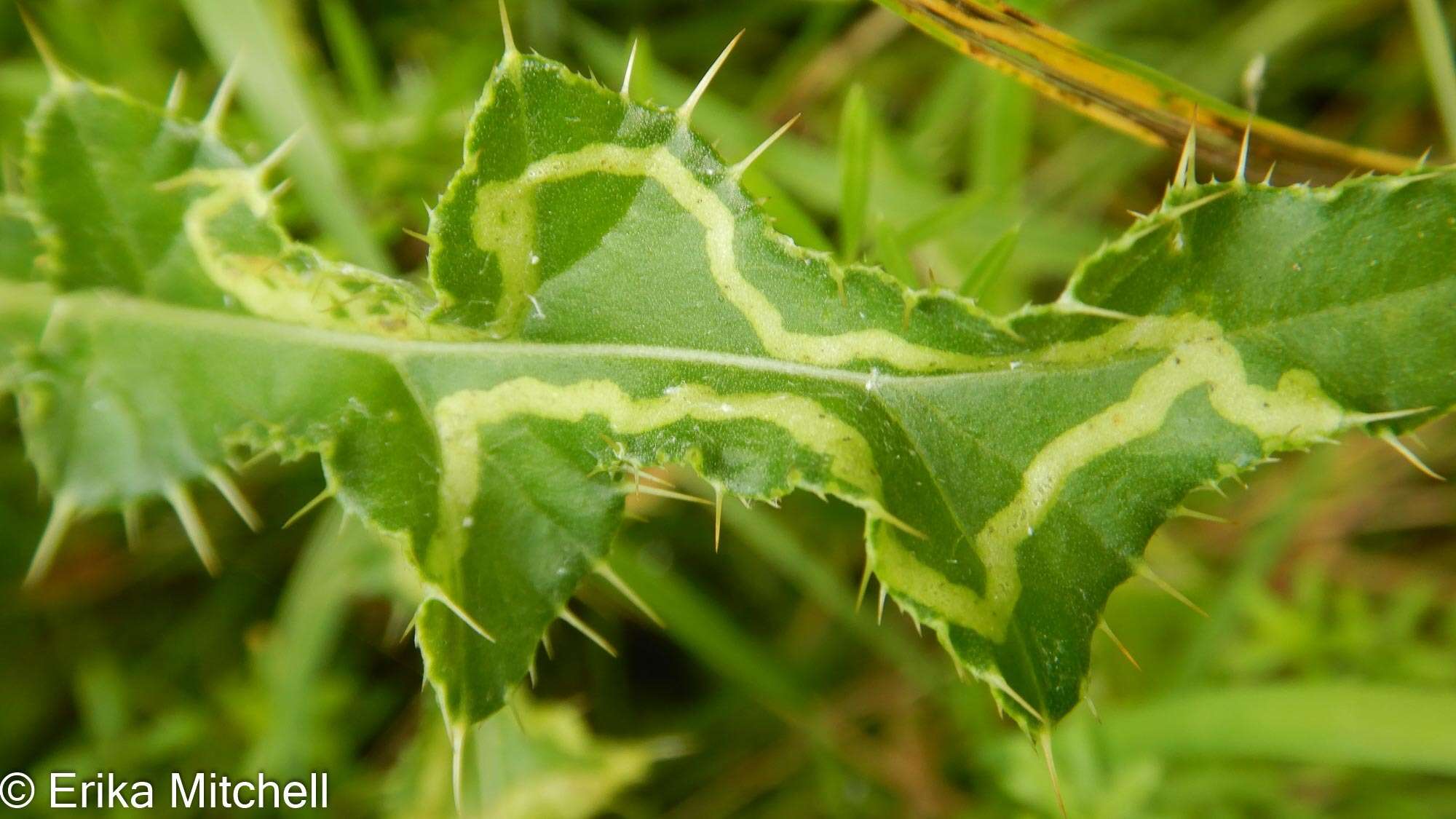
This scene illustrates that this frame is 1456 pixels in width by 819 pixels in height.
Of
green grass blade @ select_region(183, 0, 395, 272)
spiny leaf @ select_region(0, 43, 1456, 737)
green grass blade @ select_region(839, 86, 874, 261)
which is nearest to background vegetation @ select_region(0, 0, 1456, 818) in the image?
green grass blade @ select_region(183, 0, 395, 272)

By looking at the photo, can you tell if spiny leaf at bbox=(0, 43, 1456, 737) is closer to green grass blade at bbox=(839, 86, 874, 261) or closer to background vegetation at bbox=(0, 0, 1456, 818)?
green grass blade at bbox=(839, 86, 874, 261)

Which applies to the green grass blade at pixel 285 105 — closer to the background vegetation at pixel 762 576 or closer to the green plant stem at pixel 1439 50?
the background vegetation at pixel 762 576

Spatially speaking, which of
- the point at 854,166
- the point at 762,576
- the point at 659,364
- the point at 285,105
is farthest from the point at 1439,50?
the point at 285,105

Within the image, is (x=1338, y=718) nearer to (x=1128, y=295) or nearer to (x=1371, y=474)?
→ (x=1371, y=474)

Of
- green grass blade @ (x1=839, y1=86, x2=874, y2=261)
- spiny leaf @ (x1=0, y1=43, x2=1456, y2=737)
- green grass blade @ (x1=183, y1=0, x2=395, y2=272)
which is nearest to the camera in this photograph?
spiny leaf @ (x1=0, y1=43, x2=1456, y2=737)

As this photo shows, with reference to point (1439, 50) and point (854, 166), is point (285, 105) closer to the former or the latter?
point (854, 166)

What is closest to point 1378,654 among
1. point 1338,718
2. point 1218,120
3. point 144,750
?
point 1338,718
